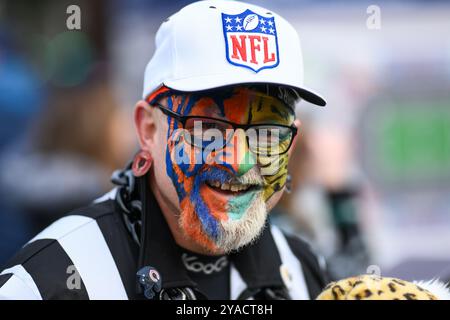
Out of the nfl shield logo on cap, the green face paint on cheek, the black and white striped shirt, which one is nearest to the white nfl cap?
the nfl shield logo on cap

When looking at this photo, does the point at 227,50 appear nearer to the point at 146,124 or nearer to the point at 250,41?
the point at 250,41

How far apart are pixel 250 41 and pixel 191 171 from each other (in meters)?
0.39

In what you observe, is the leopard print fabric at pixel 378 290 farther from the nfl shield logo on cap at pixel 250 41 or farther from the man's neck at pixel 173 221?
the nfl shield logo on cap at pixel 250 41

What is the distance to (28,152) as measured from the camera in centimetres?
467

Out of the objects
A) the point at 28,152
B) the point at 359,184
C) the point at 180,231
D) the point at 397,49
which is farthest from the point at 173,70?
the point at 397,49

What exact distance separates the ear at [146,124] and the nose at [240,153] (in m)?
0.30

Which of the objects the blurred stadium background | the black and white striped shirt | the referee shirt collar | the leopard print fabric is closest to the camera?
the leopard print fabric

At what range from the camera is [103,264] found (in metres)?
2.26

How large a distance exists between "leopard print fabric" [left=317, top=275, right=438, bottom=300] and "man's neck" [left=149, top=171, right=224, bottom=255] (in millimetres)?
491

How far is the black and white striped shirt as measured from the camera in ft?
7.09

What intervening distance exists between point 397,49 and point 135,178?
12.2 feet

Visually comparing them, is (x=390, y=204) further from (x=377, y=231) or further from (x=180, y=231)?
(x=180, y=231)

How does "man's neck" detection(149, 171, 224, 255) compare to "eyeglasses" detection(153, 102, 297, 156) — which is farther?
"man's neck" detection(149, 171, 224, 255)

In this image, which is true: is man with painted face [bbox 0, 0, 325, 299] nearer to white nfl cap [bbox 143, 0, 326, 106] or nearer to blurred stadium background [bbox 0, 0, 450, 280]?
white nfl cap [bbox 143, 0, 326, 106]
